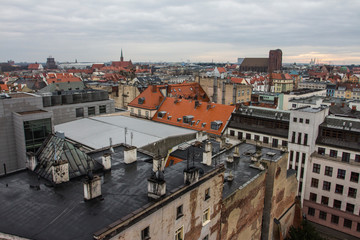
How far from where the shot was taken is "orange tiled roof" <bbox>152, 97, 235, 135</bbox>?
188ft

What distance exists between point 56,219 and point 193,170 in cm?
934

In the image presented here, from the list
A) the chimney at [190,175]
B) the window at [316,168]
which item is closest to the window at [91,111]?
the window at [316,168]

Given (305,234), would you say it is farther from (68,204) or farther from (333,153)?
(68,204)

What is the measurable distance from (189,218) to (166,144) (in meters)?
21.9

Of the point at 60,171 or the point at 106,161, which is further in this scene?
the point at 106,161

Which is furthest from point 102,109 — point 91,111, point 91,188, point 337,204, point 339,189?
point 337,204

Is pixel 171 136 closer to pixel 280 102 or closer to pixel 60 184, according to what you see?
pixel 60 184

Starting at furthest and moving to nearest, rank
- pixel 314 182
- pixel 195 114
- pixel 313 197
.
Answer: pixel 195 114
pixel 313 197
pixel 314 182

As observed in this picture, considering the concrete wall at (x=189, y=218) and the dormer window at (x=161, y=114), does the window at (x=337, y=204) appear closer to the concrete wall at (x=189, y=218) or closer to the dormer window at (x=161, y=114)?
the concrete wall at (x=189, y=218)

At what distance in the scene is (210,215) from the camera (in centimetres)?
2344

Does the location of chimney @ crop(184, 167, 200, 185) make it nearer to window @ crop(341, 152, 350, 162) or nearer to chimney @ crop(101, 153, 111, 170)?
chimney @ crop(101, 153, 111, 170)

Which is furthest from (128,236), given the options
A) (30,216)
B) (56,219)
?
(30,216)

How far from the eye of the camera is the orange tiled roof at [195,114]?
57244 millimetres

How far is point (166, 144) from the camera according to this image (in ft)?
139
